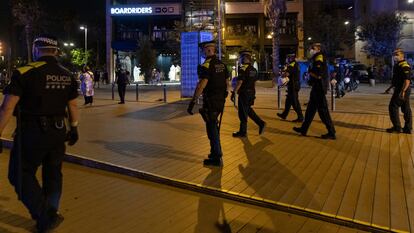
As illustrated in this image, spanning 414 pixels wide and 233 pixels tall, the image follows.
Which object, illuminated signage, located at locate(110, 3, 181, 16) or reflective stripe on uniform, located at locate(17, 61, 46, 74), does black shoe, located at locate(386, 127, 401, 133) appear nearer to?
reflective stripe on uniform, located at locate(17, 61, 46, 74)

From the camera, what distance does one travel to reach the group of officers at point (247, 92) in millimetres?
6770

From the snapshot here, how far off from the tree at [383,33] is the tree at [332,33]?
7.07 ft

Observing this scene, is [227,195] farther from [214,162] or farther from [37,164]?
[37,164]

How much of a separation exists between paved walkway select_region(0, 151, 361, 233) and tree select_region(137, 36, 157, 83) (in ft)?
115

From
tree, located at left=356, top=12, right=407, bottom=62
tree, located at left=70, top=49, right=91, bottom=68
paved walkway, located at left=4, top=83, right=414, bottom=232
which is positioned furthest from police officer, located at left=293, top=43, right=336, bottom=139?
tree, located at left=70, top=49, right=91, bottom=68

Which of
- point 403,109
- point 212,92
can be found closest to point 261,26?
point 403,109

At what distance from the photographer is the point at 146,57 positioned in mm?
40562

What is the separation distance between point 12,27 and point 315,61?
58479 mm

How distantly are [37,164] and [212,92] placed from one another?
3.06 m

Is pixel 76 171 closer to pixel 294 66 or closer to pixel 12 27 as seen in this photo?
pixel 294 66

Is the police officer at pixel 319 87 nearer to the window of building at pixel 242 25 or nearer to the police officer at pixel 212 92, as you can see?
the police officer at pixel 212 92

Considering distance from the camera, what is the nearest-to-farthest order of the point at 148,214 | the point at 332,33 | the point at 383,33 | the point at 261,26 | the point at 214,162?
the point at 148,214 → the point at 214,162 → the point at 383,33 → the point at 332,33 → the point at 261,26

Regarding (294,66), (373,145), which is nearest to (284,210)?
(373,145)

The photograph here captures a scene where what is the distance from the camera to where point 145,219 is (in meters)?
4.89
